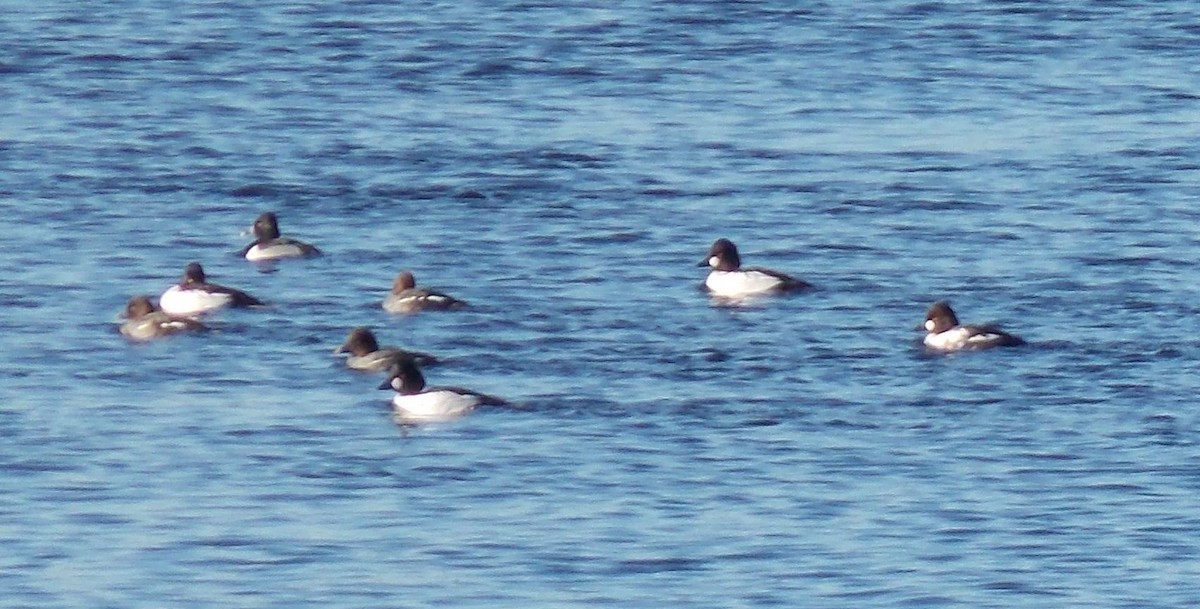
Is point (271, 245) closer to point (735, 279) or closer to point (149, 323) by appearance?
point (149, 323)

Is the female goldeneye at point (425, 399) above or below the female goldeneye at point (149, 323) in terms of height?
below

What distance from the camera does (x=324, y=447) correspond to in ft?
66.0

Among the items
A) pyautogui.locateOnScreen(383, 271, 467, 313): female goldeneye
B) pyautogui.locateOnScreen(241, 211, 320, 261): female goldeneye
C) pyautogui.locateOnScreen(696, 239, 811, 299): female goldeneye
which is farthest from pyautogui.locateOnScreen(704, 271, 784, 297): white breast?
pyautogui.locateOnScreen(241, 211, 320, 261): female goldeneye

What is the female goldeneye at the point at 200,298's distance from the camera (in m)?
24.1

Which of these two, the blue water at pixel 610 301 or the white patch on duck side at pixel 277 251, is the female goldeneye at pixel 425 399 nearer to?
the blue water at pixel 610 301

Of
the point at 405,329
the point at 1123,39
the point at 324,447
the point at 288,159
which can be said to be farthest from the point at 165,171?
the point at 1123,39

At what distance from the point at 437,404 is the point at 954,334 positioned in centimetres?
401

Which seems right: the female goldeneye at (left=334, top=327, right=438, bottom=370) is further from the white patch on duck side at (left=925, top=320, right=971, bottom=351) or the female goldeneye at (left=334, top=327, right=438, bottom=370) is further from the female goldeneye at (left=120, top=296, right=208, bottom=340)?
the white patch on duck side at (left=925, top=320, right=971, bottom=351)

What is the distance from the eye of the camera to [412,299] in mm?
24062

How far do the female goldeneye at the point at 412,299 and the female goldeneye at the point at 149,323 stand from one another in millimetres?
1502

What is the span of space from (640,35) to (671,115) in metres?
5.04

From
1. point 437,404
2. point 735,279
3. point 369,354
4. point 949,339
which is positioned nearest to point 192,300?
point 369,354

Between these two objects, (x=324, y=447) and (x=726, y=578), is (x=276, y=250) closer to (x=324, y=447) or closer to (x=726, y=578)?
(x=324, y=447)

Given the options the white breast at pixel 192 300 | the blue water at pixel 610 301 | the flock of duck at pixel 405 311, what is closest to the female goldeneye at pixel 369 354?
the flock of duck at pixel 405 311
